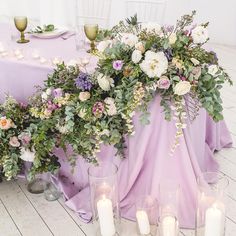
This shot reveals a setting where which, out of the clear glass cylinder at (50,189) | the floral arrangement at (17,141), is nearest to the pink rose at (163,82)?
the floral arrangement at (17,141)

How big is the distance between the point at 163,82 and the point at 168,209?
0.56 m

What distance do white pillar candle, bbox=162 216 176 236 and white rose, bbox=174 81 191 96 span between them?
0.54 meters

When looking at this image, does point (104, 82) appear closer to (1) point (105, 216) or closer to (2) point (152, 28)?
(2) point (152, 28)

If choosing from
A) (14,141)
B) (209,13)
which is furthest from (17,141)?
(209,13)

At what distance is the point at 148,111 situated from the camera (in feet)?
5.96

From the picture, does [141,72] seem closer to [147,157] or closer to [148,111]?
[148,111]

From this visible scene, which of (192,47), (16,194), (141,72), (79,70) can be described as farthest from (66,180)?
(192,47)

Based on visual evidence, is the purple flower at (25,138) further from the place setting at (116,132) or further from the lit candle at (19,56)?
the lit candle at (19,56)

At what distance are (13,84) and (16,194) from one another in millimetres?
615

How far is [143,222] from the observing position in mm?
1831

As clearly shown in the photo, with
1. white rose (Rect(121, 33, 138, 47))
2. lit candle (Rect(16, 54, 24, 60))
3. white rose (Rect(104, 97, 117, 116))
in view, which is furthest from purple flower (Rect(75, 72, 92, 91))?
lit candle (Rect(16, 54, 24, 60))

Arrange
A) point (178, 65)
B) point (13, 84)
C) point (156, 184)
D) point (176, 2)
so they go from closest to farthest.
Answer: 1. point (178, 65)
2. point (156, 184)
3. point (13, 84)
4. point (176, 2)

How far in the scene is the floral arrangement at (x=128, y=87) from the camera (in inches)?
66.7

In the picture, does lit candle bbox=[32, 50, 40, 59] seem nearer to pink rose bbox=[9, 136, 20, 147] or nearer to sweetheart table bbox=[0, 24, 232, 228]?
sweetheart table bbox=[0, 24, 232, 228]
